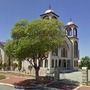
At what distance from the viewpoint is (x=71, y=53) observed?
2432 inches

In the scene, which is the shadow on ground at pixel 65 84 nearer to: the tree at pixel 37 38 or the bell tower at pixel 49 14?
the tree at pixel 37 38

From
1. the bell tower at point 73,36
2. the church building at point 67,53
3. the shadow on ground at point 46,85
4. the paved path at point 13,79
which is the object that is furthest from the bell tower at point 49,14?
the shadow on ground at point 46,85

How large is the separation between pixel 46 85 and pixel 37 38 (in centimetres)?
687

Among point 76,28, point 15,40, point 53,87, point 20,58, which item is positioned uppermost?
point 76,28

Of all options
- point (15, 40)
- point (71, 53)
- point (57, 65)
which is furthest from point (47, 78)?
point (71, 53)

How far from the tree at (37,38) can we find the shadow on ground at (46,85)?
13.4ft

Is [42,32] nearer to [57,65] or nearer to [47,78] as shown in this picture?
[47,78]

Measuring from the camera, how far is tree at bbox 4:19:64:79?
33844 millimetres

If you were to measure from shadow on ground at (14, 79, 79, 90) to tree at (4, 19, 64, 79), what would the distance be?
4.09 metres

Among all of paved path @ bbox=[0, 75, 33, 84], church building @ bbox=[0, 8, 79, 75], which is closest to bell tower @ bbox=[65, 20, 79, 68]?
church building @ bbox=[0, 8, 79, 75]

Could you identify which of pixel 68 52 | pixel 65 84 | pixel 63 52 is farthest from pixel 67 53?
pixel 65 84

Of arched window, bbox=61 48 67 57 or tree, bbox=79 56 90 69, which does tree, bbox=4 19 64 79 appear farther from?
tree, bbox=79 56 90 69

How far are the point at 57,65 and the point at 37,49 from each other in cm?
2150

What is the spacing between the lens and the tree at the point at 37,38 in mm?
33844
